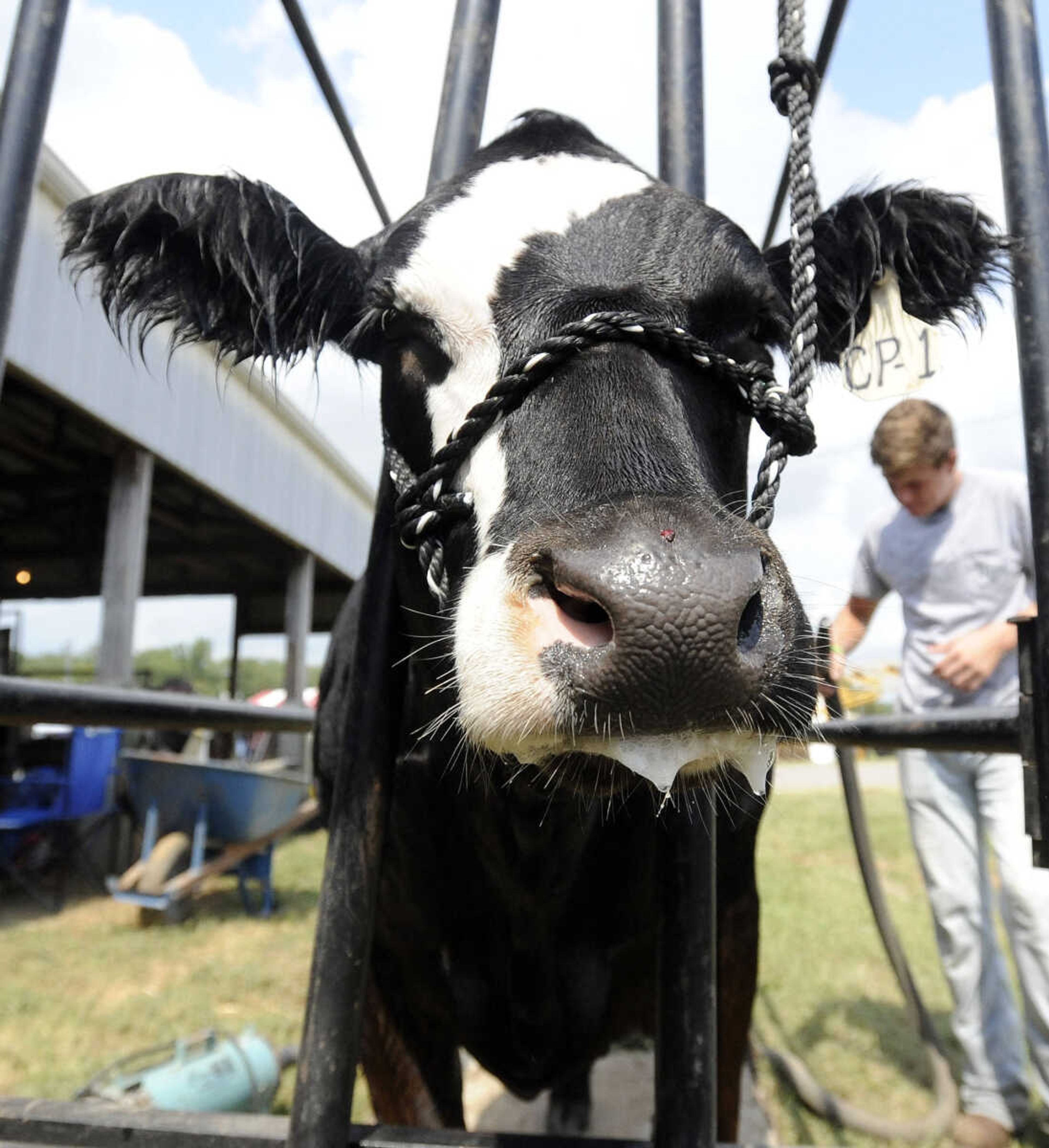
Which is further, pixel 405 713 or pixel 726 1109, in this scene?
pixel 726 1109

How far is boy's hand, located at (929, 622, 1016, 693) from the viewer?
9.20ft

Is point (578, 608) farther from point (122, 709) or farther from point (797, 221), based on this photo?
point (122, 709)

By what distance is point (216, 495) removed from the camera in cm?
1032

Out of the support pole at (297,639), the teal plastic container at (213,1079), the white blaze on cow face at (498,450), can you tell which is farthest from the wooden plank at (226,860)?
the white blaze on cow face at (498,450)

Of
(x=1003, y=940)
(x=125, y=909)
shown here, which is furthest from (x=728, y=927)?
(x=125, y=909)

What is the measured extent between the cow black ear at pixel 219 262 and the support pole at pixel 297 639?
9.65m

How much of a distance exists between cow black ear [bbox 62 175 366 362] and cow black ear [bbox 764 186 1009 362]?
82 centimetres

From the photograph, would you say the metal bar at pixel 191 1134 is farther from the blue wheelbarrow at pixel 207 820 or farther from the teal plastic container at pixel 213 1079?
the blue wheelbarrow at pixel 207 820

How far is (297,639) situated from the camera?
12.4 metres

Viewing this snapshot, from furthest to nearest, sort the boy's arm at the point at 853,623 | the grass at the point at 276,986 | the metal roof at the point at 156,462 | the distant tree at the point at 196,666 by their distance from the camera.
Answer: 1. the distant tree at the point at 196,666
2. the metal roof at the point at 156,462
3. the boy's arm at the point at 853,623
4. the grass at the point at 276,986

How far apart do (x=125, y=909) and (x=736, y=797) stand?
5862mm

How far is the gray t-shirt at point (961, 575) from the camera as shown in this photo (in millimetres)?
2975

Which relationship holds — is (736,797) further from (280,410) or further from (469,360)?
(280,410)

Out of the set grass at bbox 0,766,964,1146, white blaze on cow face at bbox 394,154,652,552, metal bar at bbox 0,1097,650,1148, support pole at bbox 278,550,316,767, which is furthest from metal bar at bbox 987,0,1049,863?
support pole at bbox 278,550,316,767
